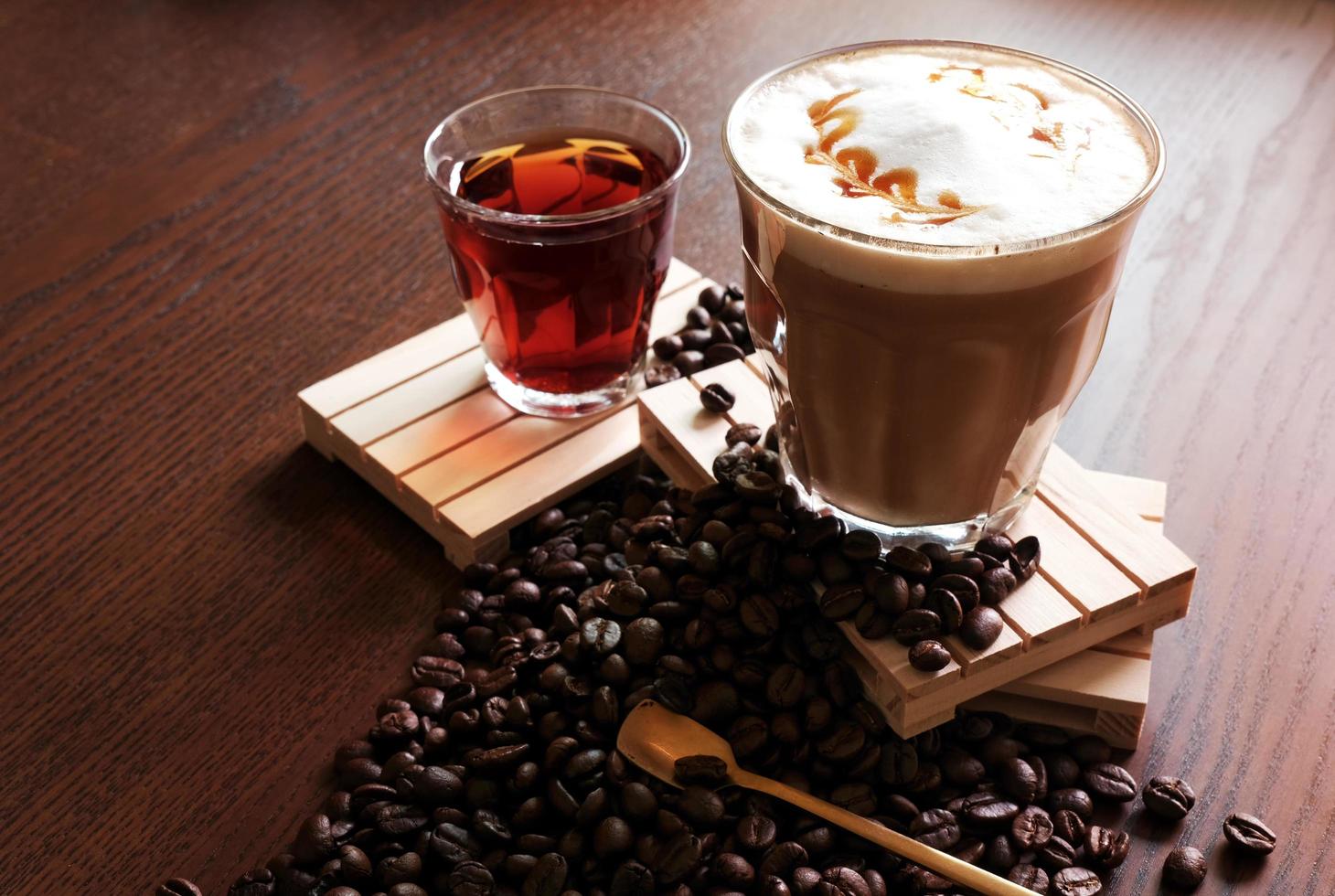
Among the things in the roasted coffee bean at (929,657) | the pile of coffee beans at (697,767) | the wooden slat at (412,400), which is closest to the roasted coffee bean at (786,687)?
the pile of coffee beans at (697,767)

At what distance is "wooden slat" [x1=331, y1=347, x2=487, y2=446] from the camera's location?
4.98 feet

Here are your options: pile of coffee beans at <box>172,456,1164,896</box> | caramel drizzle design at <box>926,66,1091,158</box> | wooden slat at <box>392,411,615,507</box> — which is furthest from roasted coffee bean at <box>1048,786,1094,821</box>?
wooden slat at <box>392,411,615,507</box>

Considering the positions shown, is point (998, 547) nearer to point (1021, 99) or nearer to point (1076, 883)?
point (1076, 883)

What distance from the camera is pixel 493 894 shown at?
1.12 metres

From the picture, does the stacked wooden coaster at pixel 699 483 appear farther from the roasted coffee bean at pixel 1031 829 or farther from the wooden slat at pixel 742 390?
the roasted coffee bean at pixel 1031 829

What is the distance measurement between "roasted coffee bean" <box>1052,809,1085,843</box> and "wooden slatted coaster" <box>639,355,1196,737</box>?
0.12 m

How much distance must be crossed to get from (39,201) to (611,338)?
0.98 metres

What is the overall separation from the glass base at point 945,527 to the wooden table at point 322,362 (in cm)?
22

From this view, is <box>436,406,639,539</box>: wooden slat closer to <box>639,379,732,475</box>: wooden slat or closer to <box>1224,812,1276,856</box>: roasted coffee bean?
<box>639,379,732,475</box>: wooden slat

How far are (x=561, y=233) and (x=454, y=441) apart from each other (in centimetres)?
28

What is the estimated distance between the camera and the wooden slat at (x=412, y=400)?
1517 mm

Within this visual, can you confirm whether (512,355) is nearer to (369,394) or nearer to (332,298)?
(369,394)

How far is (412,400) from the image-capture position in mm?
1568

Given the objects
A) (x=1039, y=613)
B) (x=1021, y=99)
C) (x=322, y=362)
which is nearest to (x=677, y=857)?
(x=1039, y=613)
